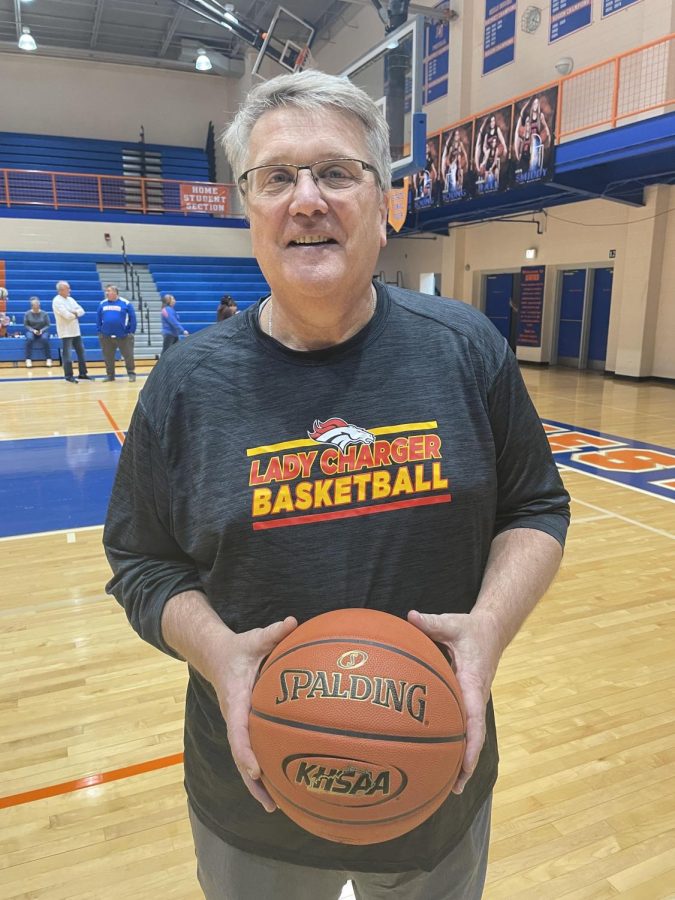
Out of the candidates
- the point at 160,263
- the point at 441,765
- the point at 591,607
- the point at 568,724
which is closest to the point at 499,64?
the point at 160,263

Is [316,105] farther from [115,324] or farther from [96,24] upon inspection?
[96,24]

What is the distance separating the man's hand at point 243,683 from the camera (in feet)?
2.77

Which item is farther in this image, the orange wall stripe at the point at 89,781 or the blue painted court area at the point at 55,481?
the blue painted court area at the point at 55,481

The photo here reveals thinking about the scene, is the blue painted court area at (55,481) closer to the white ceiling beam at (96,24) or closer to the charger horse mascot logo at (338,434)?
the charger horse mascot logo at (338,434)

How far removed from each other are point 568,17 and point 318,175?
1258 centimetres

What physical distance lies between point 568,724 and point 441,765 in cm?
179

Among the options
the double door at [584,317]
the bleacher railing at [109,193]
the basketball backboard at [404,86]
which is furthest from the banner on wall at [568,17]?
the bleacher railing at [109,193]

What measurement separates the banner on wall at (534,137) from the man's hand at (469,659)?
33.4ft

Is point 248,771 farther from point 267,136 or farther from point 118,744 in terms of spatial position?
point 118,744

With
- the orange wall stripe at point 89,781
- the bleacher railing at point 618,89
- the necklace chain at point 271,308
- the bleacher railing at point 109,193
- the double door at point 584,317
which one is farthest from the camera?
the bleacher railing at point 109,193

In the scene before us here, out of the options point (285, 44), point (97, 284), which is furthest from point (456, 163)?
point (97, 284)

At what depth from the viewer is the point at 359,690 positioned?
2.73 ft

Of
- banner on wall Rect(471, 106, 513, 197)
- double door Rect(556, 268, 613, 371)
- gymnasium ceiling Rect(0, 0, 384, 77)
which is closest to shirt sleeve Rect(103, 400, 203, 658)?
banner on wall Rect(471, 106, 513, 197)

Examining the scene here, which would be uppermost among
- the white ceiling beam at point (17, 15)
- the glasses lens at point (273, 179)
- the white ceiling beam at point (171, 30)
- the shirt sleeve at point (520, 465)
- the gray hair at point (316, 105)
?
the white ceiling beam at point (171, 30)
